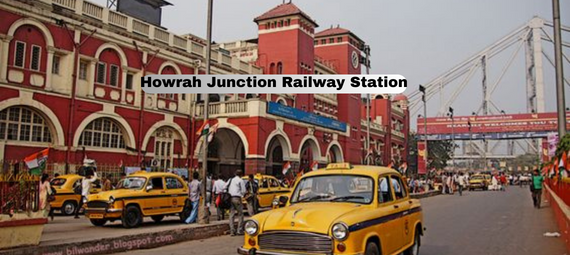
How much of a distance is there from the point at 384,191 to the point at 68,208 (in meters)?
14.4

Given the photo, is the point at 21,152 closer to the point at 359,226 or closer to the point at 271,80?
the point at 271,80

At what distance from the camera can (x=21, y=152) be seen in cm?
2139

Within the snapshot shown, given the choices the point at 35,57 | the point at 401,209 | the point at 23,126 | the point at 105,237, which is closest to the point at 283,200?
the point at 401,209

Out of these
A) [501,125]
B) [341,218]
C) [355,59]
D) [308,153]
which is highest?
[355,59]

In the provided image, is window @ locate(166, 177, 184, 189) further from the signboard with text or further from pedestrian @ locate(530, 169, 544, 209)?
the signboard with text

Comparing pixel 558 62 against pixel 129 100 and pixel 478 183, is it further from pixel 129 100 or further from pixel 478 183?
pixel 478 183

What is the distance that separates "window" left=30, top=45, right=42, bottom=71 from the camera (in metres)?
22.2

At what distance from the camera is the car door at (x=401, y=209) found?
7730 millimetres

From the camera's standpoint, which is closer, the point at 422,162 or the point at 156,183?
the point at 156,183

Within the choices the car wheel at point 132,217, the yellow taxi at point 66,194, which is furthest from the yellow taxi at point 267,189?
the yellow taxi at point 66,194

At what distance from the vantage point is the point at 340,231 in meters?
6.02

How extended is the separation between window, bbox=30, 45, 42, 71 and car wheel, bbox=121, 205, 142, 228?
38.7ft

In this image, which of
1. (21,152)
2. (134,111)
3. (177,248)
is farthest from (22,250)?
(134,111)

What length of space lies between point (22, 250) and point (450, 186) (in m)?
36.8
